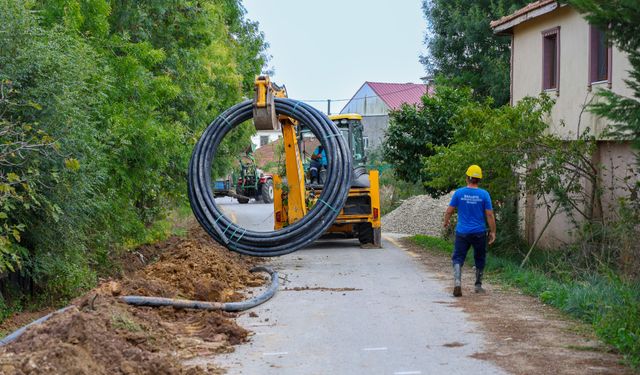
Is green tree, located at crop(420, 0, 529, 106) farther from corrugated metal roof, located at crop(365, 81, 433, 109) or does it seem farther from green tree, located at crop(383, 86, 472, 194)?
corrugated metal roof, located at crop(365, 81, 433, 109)

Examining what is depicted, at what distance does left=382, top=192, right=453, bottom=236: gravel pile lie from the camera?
3123 cm

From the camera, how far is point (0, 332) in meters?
10.2

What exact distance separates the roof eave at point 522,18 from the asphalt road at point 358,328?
286 inches

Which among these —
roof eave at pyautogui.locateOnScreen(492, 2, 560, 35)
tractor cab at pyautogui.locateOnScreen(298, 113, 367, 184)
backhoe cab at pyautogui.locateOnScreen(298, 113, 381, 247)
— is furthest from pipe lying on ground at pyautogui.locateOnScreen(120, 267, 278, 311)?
tractor cab at pyautogui.locateOnScreen(298, 113, 367, 184)

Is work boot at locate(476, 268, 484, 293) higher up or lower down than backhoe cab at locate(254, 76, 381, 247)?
lower down

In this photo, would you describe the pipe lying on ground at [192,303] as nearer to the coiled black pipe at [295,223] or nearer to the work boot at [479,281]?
the work boot at [479,281]

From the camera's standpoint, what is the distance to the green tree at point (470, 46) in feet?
118

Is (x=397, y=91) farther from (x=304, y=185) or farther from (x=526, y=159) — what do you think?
(x=526, y=159)

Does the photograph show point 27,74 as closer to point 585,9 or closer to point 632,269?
point 585,9

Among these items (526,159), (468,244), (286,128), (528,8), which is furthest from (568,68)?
(468,244)

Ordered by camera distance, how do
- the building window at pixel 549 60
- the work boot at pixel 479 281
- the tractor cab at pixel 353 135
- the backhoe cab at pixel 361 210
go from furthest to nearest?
1. the tractor cab at pixel 353 135
2. the backhoe cab at pixel 361 210
3. the building window at pixel 549 60
4. the work boot at pixel 479 281

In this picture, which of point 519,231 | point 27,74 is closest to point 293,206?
point 519,231

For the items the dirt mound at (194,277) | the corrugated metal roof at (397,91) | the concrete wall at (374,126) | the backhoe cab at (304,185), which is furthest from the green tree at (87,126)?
the corrugated metal roof at (397,91)

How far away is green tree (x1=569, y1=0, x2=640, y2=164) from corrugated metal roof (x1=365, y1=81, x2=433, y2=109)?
6304cm
